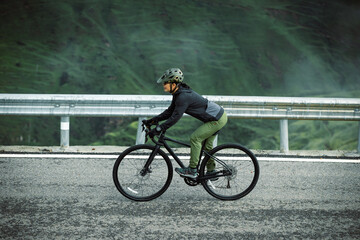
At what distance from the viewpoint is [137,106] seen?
7758mm

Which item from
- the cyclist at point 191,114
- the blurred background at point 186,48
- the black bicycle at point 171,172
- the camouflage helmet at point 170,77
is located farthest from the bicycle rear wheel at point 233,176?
Result: the blurred background at point 186,48

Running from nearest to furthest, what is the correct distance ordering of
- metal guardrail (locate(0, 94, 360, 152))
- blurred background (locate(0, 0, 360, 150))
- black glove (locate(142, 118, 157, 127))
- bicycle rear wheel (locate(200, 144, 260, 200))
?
1. black glove (locate(142, 118, 157, 127))
2. bicycle rear wheel (locate(200, 144, 260, 200))
3. metal guardrail (locate(0, 94, 360, 152))
4. blurred background (locate(0, 0, 360, 150))

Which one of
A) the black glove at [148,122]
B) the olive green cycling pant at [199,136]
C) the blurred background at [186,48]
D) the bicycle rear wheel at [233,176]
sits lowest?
the bicycle rear wheel at [233,176]

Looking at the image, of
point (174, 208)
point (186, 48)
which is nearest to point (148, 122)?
point (174, 208)

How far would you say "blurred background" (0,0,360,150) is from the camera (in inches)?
4058

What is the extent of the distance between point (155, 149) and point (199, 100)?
0.74 meters

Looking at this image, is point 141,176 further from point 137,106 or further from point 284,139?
point 284,139

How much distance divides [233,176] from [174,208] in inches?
33.2

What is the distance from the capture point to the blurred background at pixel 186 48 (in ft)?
338

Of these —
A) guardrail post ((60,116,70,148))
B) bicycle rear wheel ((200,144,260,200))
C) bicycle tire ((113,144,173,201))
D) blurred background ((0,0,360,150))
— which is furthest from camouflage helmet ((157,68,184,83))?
blurred background ((0,0,360,150))

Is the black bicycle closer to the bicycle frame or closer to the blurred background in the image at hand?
the bicycle frame

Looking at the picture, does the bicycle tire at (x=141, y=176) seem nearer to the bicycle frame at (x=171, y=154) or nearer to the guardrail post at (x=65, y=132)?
the bicycle frame at (x=171, y=154)

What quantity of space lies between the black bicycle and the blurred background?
295ft

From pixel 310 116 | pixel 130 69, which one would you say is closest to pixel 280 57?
pixel 130 69
